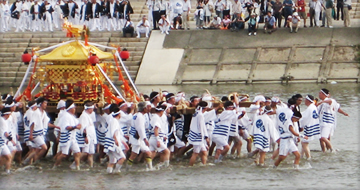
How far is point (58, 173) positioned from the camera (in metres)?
14.1

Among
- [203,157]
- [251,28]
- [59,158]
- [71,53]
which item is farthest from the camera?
[251,28]

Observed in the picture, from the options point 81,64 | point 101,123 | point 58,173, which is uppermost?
point 81,64

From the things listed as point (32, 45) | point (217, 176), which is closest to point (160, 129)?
point (217, 176)

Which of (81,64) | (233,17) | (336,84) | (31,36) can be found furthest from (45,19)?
(81,64)

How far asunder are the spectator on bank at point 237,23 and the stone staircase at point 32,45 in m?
3.69

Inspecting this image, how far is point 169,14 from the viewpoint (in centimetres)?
3238

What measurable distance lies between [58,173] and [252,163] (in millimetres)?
3781

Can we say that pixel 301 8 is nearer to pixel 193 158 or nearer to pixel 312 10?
pixel 312 10

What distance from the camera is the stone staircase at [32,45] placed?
1185 inches

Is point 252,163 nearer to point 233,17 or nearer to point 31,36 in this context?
point 233,17

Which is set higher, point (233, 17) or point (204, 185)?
point (233, 17)

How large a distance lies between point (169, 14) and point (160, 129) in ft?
61.2

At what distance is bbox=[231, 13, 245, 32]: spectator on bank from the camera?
3077 cm

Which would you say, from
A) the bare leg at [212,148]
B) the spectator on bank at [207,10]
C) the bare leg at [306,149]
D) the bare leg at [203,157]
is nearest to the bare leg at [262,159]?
the bare leg at [306,149]
